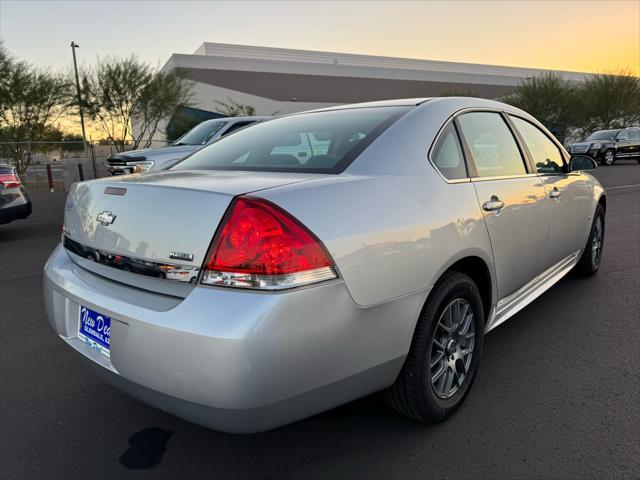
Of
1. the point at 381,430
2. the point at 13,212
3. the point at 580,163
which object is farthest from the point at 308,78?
the point at 381,430

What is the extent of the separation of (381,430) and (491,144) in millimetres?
1814

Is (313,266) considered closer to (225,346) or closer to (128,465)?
(225,346)

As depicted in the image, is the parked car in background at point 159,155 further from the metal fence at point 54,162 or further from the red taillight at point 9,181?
the metal fence at point 54,162

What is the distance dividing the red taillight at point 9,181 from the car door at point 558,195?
280 inches

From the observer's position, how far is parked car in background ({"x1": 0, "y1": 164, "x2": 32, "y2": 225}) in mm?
7117

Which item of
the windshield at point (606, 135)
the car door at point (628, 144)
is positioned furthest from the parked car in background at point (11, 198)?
the windshield at point (606, 135)

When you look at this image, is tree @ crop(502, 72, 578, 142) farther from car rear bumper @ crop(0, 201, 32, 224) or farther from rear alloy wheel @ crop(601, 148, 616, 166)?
car rear bumper @ crop(0, 201, 32, 224)

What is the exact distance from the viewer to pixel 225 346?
5.11 ft

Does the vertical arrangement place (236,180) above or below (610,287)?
above

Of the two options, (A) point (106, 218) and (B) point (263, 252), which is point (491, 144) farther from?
(A) point (106, 218)

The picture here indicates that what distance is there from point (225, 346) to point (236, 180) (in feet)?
2.50

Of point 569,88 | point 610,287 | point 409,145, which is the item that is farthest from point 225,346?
point 569,88

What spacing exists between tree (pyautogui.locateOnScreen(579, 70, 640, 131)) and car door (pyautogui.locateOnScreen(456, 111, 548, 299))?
41619 millimetres

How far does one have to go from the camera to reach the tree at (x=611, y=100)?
39594 mm
